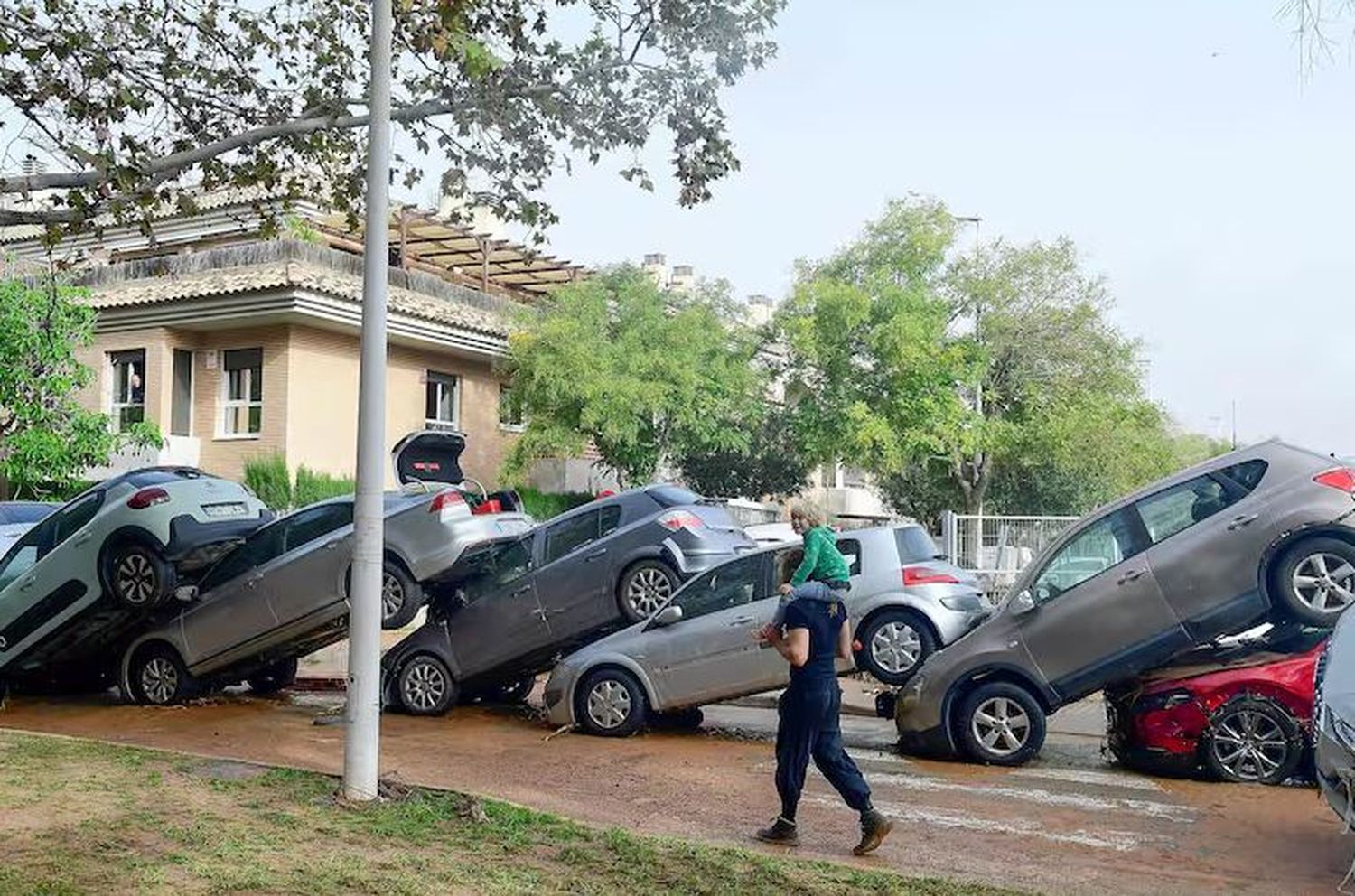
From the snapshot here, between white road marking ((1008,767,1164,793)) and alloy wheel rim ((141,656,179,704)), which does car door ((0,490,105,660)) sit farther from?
white road marking ((1008,767,1164,793))

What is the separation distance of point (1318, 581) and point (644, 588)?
18.7 ft

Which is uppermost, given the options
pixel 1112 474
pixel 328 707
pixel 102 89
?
pixel 102 89

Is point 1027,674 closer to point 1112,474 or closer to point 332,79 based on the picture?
point 332,79

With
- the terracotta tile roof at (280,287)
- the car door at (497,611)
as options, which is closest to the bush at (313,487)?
the terracotta tile roof at (280,287)

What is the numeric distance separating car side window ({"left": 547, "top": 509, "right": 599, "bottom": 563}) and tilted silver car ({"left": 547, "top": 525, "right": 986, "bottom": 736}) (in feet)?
3.68

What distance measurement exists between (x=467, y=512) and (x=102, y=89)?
193 inches

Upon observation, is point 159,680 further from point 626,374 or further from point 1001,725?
point 626,374

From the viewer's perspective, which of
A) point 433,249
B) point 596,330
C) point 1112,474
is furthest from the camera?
point 433,249

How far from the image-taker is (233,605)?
13.6 m

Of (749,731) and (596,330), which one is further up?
(596,330)

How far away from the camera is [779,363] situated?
31.9 m

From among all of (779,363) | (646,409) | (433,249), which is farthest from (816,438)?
(433,249)

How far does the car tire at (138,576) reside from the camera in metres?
13.7

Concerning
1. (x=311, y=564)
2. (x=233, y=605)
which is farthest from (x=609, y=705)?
(x=233, y=605)
